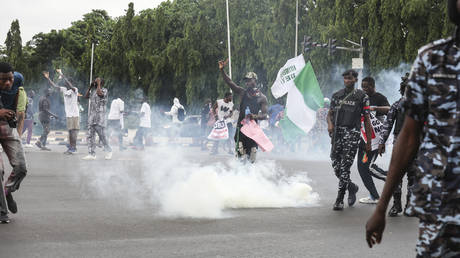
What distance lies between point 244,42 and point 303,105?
85.2ft

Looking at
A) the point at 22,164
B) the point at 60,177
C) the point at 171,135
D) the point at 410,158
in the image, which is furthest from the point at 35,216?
the point at 171,135

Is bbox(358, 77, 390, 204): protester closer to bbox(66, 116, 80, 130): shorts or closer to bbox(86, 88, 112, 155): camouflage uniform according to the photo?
bbox(86, 88, 112, 155): camouflage uniform

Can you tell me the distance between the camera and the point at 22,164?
6.56m

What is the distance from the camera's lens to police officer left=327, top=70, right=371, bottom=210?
25.3 ft

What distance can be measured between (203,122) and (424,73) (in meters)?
18.8

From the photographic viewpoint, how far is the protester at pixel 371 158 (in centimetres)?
819

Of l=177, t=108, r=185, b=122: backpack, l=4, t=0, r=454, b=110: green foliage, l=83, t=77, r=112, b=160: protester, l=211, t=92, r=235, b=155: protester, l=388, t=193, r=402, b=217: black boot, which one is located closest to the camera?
l=388, t=193, r=402, b=217: black boot

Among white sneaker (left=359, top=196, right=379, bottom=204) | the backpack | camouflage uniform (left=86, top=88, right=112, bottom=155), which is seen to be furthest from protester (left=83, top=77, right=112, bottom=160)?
the backpack

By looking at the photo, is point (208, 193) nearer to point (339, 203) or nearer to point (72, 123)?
point (339, 203)

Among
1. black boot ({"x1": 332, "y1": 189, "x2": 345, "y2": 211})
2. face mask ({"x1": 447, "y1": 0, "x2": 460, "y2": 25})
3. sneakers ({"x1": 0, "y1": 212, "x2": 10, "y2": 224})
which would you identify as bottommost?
black boot ({"x1": 332, "y1": 189, "x2": 345, "y2": 211})

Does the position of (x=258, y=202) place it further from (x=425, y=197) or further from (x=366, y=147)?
(x=425, y=197)

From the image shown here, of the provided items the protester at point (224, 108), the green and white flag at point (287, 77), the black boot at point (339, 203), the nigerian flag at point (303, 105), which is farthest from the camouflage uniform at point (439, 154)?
the protester at point (224, 108)

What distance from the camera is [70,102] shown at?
16047 mm

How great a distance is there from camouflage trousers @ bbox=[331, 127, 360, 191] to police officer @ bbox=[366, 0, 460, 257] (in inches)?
208
